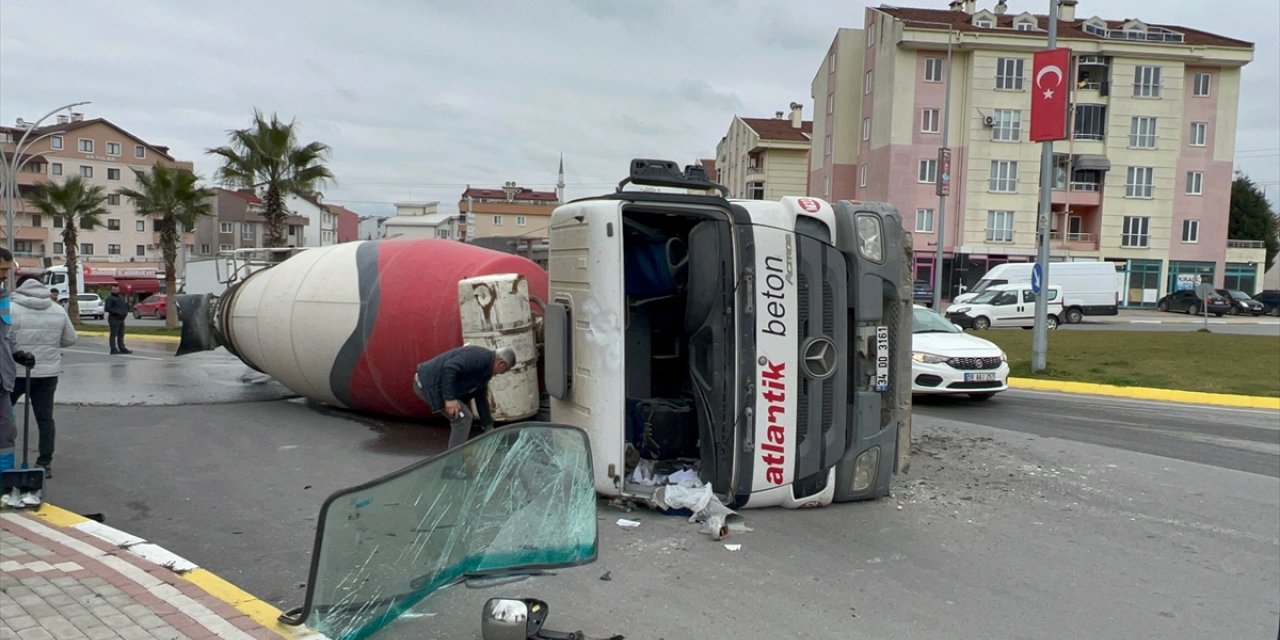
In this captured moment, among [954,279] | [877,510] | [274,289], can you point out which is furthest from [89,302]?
[877,510]

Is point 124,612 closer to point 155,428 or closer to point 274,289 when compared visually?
point 155,428

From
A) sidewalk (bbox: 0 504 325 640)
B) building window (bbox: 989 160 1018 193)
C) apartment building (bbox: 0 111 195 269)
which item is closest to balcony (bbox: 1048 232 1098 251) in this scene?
building window (bbox: 989 160 1018 193)

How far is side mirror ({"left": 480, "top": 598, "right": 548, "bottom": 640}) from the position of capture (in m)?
3.89

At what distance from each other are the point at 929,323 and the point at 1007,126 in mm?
40777

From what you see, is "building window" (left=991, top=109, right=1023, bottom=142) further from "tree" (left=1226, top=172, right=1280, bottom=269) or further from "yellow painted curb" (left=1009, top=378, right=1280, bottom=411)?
"yellow painted curb" (left=1009, top=378, right=1280, bottom=411)

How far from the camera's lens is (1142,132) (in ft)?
164

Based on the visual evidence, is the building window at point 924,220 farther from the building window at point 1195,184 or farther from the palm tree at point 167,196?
the palm tree at point 167,196

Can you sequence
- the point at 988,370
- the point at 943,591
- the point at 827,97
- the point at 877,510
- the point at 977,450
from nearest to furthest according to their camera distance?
1. the point at 943,591
2. the point at 877,510
3. the point at 977,450
4. the point at 988,370
5. the point at 827,97

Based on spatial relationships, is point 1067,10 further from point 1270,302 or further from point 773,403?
point 773,403

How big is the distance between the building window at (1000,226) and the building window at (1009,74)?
6.85 m

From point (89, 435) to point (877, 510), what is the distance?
7.73 m

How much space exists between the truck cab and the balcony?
4955 centimetres

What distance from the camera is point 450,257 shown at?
915 cm

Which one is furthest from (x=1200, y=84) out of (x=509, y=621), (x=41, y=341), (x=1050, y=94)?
(x=509, y=621)
